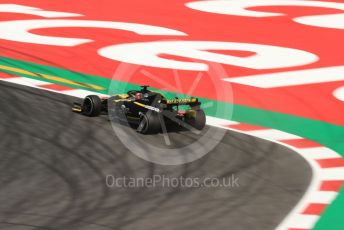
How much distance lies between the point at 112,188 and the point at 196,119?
324 cm

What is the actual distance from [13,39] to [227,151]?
1084cm

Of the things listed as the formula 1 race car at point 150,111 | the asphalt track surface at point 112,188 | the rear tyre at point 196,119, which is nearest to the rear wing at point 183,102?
the formula 1 race car at point 150,111

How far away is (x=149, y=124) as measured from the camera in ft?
40.8

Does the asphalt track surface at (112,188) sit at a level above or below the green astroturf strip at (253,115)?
above

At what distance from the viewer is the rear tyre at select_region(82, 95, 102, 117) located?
13.4 meters

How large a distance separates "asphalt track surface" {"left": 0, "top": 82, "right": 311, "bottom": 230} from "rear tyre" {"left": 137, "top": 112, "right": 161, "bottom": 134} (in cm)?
17

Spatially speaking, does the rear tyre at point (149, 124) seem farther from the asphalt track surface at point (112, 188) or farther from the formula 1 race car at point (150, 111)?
the asphalt track surface at point (112, 188)

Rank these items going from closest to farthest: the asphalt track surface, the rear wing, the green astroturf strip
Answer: the asphalt track surface < the rear wing < the green astroturf strip

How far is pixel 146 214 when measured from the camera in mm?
9234

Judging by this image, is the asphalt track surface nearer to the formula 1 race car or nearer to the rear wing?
the formula 1 race car

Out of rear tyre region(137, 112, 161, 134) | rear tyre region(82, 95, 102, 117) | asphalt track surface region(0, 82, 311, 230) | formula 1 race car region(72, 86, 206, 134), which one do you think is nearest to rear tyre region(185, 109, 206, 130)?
formula 1 race car region(72, 86, 206, 134)

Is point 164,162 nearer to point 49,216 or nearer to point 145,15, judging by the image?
point 49,216

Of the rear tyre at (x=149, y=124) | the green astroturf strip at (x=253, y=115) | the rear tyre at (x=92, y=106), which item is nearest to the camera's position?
the rear tyre at (x=149, y=124)

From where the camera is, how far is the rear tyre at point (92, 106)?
43.8 ft
